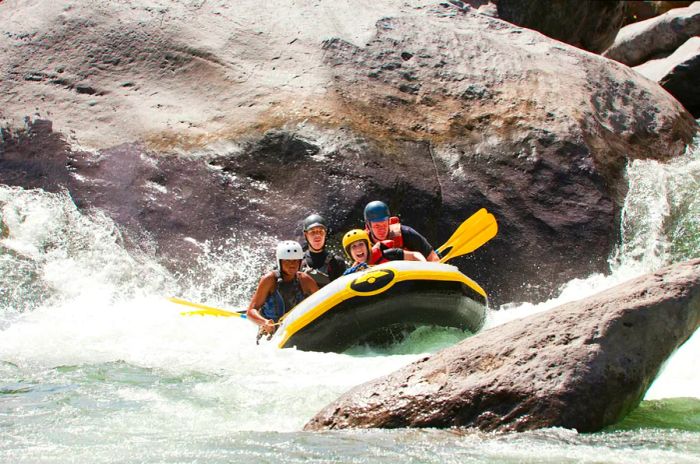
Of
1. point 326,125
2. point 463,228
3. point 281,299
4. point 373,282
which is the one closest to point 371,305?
point 373,282

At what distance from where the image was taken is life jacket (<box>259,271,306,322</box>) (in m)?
7.17

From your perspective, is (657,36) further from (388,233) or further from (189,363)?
(189,363)

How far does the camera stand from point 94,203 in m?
8.48

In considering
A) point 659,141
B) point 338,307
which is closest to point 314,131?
point 338,307

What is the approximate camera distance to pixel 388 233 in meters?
7.55

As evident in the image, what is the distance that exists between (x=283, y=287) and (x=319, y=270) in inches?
15.8

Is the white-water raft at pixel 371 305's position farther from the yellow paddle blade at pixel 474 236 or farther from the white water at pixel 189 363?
the yellow paddle blade at pixel 474 236

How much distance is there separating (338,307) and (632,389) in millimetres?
2553

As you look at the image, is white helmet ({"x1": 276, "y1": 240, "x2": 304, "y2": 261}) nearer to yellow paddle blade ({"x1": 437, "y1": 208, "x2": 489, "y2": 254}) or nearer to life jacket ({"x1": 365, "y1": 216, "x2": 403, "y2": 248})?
life jacket ({"x1": 365, "y1": 216, "x2": 403, "y2": 248})

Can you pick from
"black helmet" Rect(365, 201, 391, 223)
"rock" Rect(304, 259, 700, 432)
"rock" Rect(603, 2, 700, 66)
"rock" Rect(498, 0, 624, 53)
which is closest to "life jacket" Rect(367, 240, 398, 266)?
"black helmet" Rect(365, 201, 391, 223)

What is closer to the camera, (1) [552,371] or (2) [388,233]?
(1) [552,371]

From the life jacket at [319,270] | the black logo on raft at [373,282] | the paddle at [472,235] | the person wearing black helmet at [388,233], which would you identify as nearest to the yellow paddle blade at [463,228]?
the paddle at [472,235]

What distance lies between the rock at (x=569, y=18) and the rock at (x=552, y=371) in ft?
33.3

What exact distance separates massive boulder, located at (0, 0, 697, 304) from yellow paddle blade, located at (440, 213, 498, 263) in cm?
79
